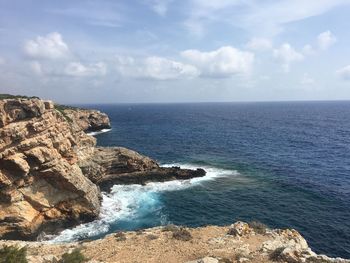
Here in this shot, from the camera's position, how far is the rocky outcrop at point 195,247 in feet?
82.5

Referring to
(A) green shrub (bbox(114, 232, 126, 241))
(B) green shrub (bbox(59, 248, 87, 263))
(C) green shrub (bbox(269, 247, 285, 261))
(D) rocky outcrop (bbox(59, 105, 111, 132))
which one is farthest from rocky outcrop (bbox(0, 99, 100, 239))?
(D) rocky outcrop (bbox(59, 105, 111, 132))

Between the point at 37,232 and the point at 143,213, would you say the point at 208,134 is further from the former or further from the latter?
the point at 37,232

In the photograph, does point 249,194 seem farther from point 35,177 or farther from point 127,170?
point 35,177

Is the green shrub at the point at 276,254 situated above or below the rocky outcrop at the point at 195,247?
above

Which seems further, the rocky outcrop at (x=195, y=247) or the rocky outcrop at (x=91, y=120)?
the rocky outcrop at (x=91, y=120)

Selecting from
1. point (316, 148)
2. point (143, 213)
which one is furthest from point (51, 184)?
point (316, 148)

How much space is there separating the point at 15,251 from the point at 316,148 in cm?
8683

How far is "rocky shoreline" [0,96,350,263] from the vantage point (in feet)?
88.6

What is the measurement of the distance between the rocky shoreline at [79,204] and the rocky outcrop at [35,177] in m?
0.11

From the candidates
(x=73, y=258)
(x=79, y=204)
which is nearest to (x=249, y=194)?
(x=79, y=204)

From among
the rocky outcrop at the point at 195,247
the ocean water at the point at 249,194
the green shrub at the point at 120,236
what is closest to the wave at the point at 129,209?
the ocean water at the point at 249,194

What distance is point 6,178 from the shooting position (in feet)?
140

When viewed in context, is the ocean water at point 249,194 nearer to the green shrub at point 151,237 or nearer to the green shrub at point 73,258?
the green shrub at point 151,237

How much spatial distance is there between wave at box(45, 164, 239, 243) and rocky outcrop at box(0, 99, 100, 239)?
91.4 inches
